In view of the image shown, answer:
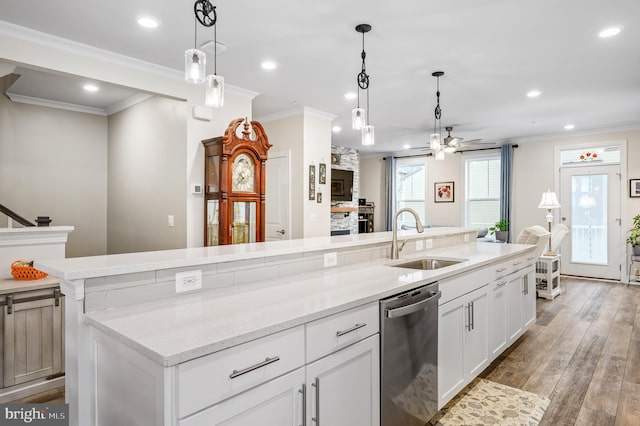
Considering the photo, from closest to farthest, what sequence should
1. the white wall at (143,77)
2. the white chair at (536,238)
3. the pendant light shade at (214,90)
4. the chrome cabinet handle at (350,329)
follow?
the chrome cabinet handle at (350,329)
the pendant light shade at (214,90)
the white wall at (143,77)
the white chair at (536,238)

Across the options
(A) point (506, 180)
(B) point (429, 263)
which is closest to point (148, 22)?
(B) point (429, 263)

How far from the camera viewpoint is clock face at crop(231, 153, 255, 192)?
395 centimetres

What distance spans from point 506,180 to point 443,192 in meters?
1.44

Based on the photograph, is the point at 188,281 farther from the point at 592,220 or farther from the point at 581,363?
the point at 592,220

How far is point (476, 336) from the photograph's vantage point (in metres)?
2.62

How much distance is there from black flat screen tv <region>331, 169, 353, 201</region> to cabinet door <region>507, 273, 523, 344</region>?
16.6 ft

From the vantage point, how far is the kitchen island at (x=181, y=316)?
1098 mm

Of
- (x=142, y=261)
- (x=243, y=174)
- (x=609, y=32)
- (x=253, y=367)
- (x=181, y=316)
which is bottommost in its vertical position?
(x=253, y=367)

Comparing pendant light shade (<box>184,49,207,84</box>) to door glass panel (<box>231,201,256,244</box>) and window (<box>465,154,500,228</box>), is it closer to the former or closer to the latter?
door glass panel (<box>231,201,256,244</box>)

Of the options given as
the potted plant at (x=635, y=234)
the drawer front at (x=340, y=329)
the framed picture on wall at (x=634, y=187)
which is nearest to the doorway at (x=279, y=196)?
the drawer front at (x=340, y=329)

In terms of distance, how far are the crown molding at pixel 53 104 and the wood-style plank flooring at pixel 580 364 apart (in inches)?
162

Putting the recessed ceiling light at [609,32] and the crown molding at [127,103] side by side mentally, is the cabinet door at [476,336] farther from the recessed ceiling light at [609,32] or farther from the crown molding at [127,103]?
the crown molding at [127,103]

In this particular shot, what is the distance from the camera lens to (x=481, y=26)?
293 centimetres

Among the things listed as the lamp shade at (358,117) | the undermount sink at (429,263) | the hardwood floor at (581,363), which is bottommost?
the hardwood floor at (581,363)
